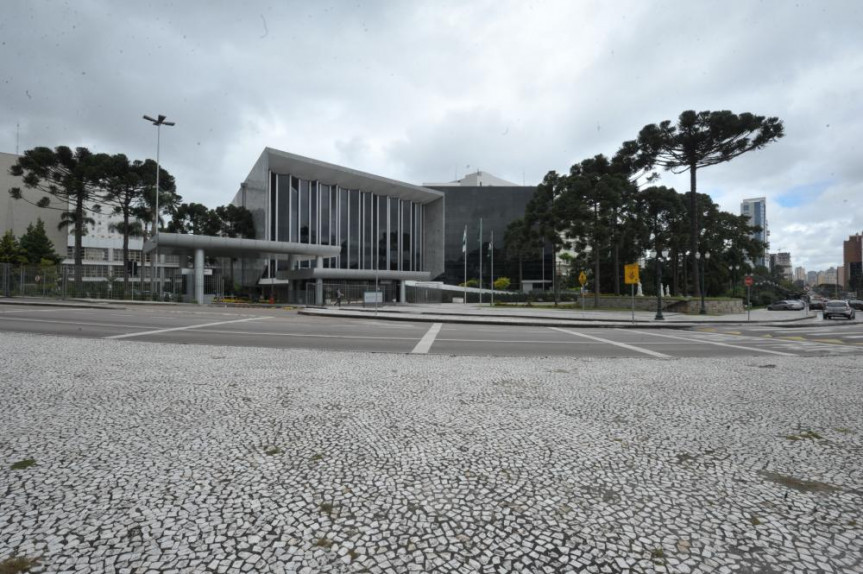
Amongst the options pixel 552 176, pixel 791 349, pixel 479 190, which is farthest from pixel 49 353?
pixel 479 190

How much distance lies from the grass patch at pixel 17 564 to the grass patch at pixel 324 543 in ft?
4.22

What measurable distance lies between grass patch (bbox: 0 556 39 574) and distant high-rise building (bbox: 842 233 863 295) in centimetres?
15877

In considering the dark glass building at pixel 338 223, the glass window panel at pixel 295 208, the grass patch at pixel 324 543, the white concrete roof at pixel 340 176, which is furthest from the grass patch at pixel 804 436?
the glass window panel at pixel 295 208

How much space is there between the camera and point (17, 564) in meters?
1.86

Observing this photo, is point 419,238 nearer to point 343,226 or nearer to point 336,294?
point 343,226

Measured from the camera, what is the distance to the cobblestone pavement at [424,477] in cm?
202

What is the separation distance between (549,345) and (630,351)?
2.10m

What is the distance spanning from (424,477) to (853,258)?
8343 inches

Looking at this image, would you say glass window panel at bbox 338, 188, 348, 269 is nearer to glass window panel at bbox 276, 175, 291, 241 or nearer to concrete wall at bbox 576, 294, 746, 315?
glass window panel at bbox 276, 175, 291, 241

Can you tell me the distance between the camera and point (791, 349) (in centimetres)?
1130

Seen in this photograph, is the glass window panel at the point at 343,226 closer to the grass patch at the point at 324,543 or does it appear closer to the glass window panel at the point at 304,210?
the glass window panel at the point at 304,210

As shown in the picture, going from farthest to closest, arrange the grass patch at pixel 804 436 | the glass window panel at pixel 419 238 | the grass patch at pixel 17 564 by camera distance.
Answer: the glass window panel at pixel 419 238 < the grass patch at pixel 804 436 < the grass patch at pixel 17 564

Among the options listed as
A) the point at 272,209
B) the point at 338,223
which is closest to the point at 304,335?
the point at 272,209

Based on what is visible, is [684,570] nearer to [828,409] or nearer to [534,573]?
[534,573]
